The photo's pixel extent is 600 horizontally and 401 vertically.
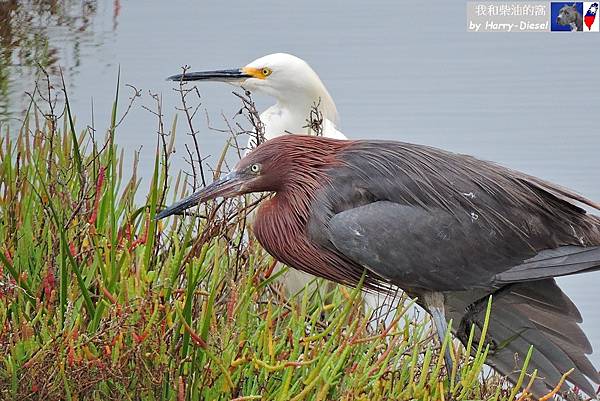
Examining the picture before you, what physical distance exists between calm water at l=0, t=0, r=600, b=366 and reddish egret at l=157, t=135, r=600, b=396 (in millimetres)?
2175

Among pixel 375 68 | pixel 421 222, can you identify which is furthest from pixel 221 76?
pixel 375 68

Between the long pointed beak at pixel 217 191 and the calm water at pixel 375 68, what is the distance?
268 cm

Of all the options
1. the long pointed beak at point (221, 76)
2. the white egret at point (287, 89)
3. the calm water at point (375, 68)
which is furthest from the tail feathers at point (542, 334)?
the calm water at point (375, 68)

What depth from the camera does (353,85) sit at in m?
7.70

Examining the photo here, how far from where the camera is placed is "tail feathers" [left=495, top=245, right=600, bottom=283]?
367 cm

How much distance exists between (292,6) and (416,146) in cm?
547

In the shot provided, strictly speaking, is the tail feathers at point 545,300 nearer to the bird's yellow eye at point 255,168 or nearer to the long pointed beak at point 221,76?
the bird's yellow eye at point 255,168

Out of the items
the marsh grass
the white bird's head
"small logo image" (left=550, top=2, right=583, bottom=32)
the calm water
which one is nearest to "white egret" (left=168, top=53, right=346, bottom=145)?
the white bird's head

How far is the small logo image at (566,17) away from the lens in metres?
8.33

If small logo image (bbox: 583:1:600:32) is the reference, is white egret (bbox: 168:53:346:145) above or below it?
above

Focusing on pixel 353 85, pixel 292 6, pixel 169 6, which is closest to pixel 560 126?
pixel 353 85

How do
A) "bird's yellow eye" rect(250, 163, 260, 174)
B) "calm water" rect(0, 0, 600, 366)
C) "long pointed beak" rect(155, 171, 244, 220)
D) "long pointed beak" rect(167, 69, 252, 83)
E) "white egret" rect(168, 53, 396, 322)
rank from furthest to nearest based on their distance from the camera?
"calm water" rect(0, 0, 600, 366)
"long pointed beak" rect(167, 69, 252, 83)
"white egret" rect(168, 53, 396, 322)
"bird's yellow eye" rect(250, 163, 260, 174)
"long pointed beak" rect(155, 171, 244, 220)

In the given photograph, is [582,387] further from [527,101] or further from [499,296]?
[527,101]

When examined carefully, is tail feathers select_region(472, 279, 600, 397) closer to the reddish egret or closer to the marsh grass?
the reddish egret
